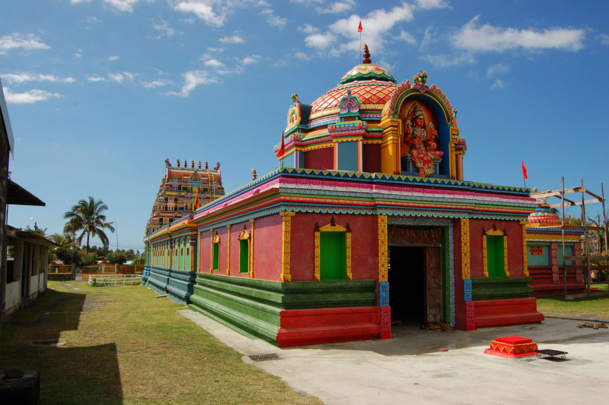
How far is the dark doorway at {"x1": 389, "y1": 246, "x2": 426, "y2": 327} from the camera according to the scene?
17.6m

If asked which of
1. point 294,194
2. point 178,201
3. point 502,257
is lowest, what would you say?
point 502,257

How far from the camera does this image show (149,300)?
24.2m

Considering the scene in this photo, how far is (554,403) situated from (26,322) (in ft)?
52.7

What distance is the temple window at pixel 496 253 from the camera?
14891 mm

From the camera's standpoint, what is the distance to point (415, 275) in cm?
1800

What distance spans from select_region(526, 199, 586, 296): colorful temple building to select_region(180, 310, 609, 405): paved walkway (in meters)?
11.5

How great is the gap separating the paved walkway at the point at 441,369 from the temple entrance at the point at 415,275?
1.36 meters

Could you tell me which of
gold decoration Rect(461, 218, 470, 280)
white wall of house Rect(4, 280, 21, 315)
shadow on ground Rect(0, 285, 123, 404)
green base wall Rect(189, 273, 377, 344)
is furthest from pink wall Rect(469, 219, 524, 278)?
white wall of house Rect(4, 280, 21, 315)

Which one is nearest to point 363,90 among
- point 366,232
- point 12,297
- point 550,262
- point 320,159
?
point 320,159

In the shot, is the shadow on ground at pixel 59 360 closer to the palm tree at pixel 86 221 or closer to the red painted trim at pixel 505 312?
the red painted trim at pixel 505 312

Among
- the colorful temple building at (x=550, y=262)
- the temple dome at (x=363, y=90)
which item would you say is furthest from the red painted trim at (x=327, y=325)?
the colorful temple building at (x=550, y=262)

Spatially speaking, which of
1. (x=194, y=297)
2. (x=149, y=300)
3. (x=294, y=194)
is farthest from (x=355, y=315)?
(x=149, y=300)

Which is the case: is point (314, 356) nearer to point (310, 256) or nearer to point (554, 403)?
Answer: point (310, 256)

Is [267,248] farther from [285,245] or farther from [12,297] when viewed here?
[12,297]
